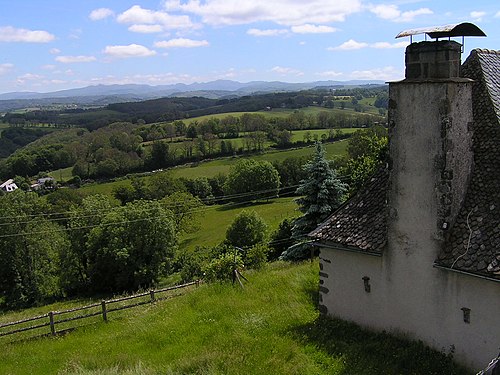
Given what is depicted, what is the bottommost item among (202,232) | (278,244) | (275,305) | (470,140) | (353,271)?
(202,232)

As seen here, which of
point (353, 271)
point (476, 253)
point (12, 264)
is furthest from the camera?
point (12, 264)

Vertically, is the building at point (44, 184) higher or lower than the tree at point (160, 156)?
lower

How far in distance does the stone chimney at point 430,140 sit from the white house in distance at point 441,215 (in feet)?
0.08

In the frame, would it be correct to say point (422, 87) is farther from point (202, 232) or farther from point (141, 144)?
point (141, 144)

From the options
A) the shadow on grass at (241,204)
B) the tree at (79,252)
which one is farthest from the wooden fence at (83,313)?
the shadow on grass at (241,204)

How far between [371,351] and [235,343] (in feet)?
12.0

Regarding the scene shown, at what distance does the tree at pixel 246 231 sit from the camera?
50.4 metres

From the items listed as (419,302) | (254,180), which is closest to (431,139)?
(419,302)

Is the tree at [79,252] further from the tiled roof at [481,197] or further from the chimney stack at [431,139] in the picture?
the tiled roof at [481,197]

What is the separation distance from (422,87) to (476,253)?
3994mm

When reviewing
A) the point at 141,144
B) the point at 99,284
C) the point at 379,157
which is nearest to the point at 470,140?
the point at 379,157

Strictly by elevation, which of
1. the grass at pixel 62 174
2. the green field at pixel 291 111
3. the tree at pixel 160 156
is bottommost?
the grass at pixel 62 174

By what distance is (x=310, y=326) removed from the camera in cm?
1354

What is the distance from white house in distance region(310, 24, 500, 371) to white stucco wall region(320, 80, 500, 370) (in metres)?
0.02
